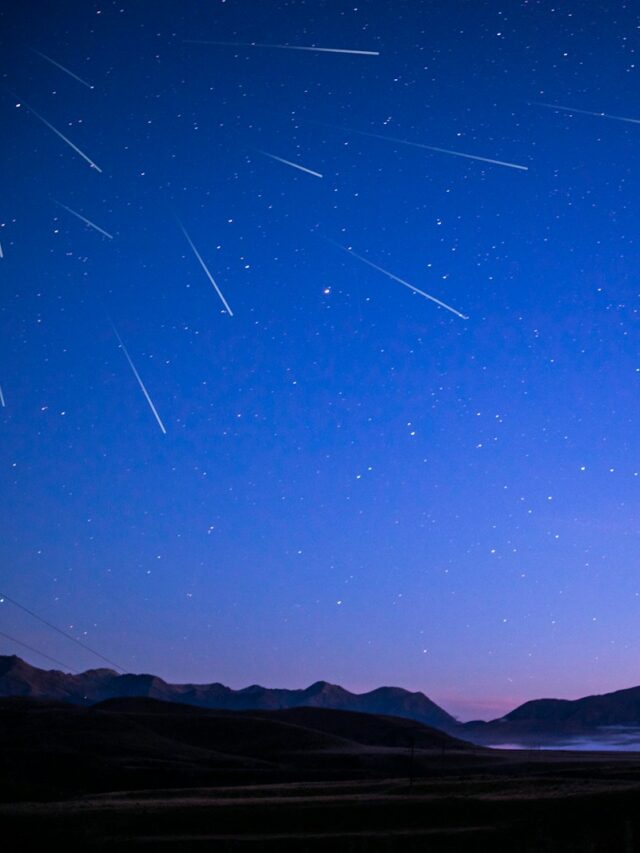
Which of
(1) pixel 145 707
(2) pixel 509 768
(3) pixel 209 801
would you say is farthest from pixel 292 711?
(3) pixel 209 801

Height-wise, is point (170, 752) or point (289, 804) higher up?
point (170, 752)

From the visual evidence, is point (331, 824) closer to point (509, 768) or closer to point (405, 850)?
point (405, 850)

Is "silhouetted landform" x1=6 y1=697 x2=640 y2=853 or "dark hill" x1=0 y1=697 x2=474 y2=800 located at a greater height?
"dark hill" x1=0 y1=697 x2=474 y2=800

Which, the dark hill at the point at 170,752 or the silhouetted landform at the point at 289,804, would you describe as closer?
the silhouetted landform at the point at 289,804

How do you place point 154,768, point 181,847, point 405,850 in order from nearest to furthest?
point 405,850, point 181,847, point 154,768

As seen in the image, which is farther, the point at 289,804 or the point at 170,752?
the point at 170,752

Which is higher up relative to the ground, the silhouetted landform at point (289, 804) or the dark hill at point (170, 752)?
the dark hill at point (170, 752)

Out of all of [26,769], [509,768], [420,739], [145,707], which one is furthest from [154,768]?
[145,707]

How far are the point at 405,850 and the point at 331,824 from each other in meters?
6.48

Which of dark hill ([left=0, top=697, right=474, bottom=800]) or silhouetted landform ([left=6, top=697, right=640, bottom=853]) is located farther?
dark hill ([left=0, top=697, right=474, bottom=800])

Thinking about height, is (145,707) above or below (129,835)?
above

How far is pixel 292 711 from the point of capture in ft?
504

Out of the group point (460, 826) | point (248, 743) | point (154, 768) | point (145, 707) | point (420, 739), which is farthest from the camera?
point (145, 707)

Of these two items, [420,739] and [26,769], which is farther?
[420,739]
